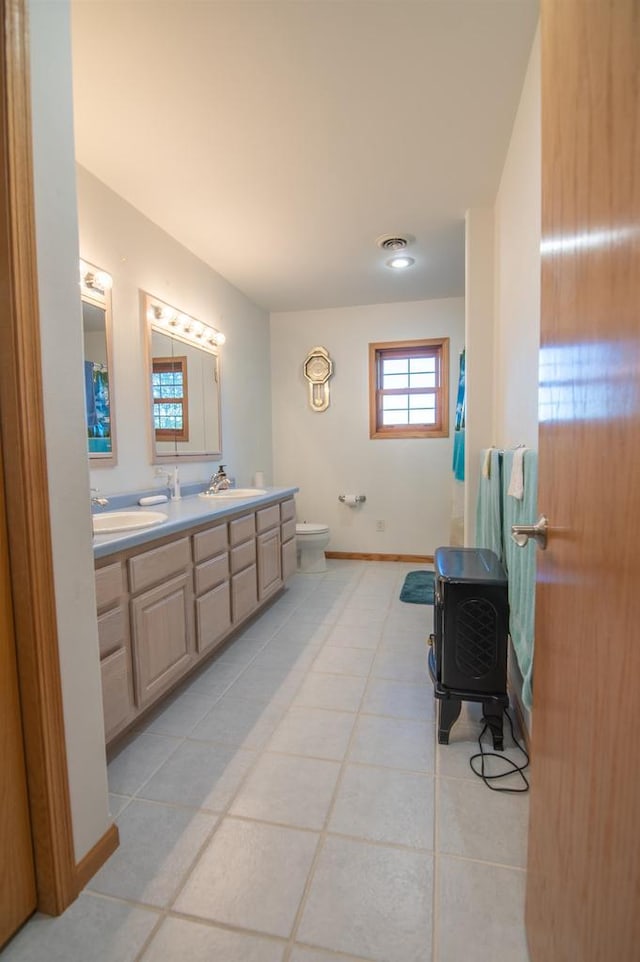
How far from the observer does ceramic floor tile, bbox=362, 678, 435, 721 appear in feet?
6.16

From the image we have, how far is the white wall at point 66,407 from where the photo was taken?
101 cm

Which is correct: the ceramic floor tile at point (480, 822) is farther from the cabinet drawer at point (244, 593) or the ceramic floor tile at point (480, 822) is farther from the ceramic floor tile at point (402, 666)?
the cabinet drawer at point (244, 593)

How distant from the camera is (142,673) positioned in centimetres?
170

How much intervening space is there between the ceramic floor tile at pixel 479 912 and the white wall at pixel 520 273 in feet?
4.28

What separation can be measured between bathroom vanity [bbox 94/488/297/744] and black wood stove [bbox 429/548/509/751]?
3.63 feet

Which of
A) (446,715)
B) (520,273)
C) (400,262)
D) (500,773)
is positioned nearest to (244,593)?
(446,715)

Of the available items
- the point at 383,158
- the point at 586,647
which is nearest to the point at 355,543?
the point at 383,158

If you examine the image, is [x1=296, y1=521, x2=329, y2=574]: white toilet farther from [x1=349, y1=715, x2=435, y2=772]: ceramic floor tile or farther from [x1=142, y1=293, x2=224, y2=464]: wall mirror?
[x1=349, y1=715, x2=435, y2=772]: ceramic floor tile

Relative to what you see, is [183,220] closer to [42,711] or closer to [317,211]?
[317,211]

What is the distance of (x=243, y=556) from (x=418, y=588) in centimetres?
155

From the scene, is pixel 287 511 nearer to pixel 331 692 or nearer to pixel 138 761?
pixel 331 692

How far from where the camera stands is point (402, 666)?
2.27 meters

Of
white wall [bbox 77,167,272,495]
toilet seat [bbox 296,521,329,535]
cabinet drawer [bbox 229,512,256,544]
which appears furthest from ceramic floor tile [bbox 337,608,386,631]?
white wall [bbox 77,167,272,495]

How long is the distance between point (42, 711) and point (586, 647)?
1122mm
